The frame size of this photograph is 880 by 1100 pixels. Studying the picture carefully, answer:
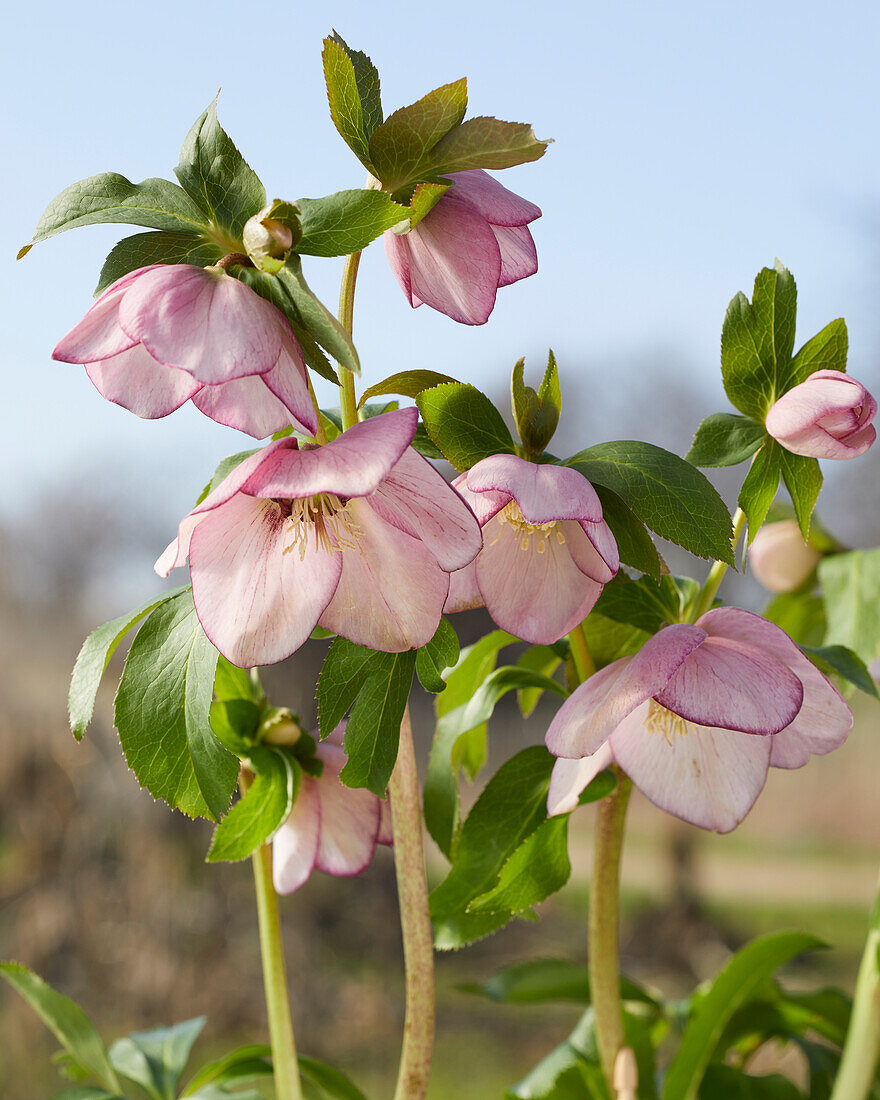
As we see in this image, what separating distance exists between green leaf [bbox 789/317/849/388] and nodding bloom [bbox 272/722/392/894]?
194 mm

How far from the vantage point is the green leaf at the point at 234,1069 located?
43 cm

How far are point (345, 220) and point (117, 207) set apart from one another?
0.19 feet

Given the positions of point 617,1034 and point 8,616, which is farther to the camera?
point 8,616

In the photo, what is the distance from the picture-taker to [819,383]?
0.88ft

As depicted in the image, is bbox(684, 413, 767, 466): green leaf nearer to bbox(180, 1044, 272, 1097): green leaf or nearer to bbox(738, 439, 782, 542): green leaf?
bbox(738, 439, 782, 542): green leaf

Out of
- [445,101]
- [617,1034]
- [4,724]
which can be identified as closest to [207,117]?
[445,101]

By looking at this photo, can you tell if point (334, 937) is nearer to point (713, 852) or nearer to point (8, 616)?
point (713, 852)

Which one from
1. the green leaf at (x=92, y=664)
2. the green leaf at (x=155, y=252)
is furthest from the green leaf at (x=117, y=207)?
the green leaf at (x=92, y=664)

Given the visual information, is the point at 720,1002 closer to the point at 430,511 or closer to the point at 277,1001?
the point at 277,1001

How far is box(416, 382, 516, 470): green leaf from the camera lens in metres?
0.26

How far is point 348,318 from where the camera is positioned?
261 mm

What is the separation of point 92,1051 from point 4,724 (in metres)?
1.25

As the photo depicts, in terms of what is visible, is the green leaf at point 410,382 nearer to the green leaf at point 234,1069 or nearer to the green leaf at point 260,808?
the green leaf at point 260,808

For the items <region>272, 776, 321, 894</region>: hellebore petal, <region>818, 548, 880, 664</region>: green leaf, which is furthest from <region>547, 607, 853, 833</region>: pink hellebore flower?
<region>818, 548, 880, 664</region>: green leaf
